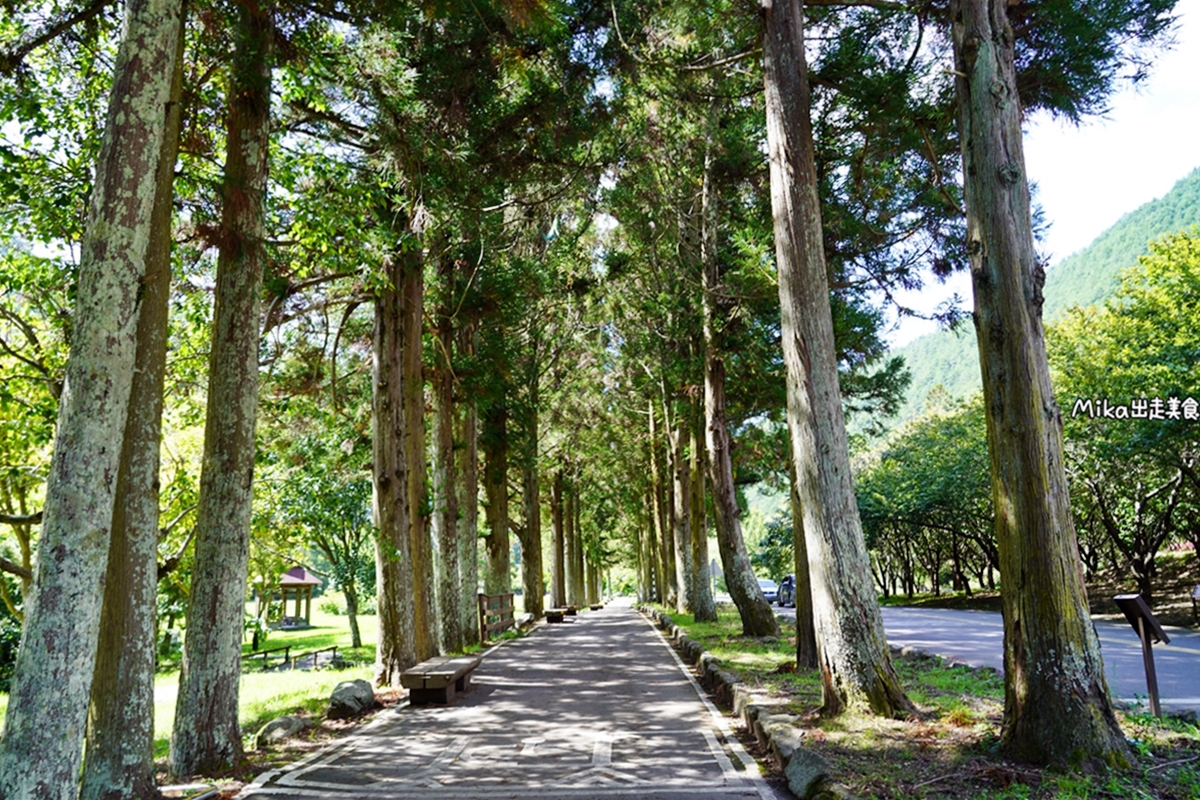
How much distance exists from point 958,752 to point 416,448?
9.38 m

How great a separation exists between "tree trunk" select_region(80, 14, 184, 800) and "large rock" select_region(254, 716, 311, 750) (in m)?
2.35

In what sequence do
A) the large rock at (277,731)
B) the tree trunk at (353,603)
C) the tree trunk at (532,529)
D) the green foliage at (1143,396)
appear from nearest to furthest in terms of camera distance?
the large rock at (277,731) < the green foliage at (1143,396) < the tree trunk at (532,529) < the tree trunk at (353,603)

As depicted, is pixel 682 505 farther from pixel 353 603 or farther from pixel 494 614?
pixel 353 603

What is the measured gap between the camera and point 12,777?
4.33 m

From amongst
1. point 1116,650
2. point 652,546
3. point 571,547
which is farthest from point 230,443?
point 652,546

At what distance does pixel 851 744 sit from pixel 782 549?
53.7m

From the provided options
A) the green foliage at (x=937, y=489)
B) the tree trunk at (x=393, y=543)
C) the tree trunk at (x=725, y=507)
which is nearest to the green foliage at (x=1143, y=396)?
the green foliage at (x=937, y=489)

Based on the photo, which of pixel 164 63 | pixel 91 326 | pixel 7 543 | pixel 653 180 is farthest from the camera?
pixel 7 543

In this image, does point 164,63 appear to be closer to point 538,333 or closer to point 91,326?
point 91,326

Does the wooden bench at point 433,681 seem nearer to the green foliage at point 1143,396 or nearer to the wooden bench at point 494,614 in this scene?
the wooden bench at point 494,614

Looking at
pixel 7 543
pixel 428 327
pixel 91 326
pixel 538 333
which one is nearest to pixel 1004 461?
pixel 91 326

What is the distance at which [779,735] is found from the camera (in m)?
6.59

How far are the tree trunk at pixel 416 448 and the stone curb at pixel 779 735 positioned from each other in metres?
4.74

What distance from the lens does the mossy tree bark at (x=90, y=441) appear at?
4426 millimetres
